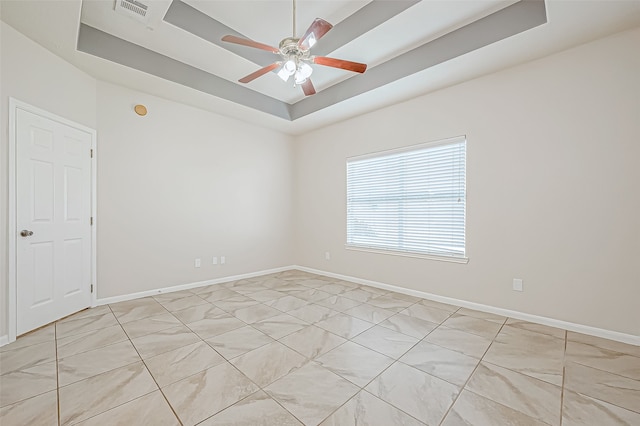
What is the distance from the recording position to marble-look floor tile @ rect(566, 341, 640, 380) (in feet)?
6.81

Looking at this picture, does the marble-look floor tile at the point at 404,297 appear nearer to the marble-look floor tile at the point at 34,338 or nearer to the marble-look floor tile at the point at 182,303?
the marble-look floor tile at the point at 182,303

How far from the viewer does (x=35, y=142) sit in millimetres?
2742

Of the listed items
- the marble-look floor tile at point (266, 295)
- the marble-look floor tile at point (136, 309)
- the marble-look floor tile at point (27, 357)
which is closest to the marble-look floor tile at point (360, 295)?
the marble-look floor tile at point (266, 295)

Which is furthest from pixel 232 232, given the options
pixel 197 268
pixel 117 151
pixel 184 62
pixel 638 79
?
pixel 638 79

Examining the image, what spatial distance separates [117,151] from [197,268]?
6.64ft

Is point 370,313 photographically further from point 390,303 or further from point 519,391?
point 519,391

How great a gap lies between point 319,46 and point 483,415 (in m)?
3.80

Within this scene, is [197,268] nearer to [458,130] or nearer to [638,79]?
[458,130]

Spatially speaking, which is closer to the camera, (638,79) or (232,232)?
(638,79)

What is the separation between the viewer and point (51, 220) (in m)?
2.93

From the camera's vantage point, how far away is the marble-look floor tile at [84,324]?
2.71 m

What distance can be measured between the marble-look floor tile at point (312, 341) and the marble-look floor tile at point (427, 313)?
44.0 inches

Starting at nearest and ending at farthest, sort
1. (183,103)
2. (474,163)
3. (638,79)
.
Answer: (638,79) < (474,163) < (183,103)

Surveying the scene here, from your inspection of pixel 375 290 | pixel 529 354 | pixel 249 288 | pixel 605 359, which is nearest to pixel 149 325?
pixel 249 288
